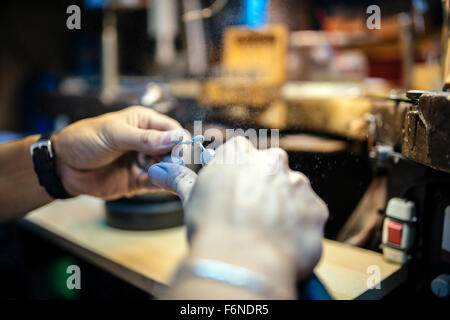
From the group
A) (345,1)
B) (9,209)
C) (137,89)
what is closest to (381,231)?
(9,209)

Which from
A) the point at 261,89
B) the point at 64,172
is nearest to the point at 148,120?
the point at 64,172

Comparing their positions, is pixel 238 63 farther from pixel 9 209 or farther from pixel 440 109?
pixel 440 109

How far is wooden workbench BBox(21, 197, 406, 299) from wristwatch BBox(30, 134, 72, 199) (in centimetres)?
18

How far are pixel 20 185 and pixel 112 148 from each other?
0.35 m

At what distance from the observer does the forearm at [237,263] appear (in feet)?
1.53

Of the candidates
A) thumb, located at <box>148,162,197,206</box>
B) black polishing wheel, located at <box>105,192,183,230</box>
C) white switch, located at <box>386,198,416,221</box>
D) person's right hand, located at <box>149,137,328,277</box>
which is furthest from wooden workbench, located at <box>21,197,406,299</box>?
person's right hand, located at <box>149,137,328,277</box>

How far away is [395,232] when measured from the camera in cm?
99

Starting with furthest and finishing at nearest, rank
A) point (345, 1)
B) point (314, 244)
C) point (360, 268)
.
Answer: point (345, 1)
point (360, 268)
point (314, 244)

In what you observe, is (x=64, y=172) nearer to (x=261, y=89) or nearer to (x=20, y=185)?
(x=20, y=185)

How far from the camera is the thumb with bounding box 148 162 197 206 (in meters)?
0.66

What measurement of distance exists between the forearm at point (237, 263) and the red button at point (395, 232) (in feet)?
1.98

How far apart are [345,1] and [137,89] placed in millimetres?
3645

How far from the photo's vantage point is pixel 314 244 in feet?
1.81

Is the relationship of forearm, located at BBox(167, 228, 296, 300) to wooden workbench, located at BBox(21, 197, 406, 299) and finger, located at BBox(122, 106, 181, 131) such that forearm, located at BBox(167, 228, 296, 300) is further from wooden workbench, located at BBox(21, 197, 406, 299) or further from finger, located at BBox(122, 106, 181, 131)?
finger, located at BBox(122, 106, 181, 131)
